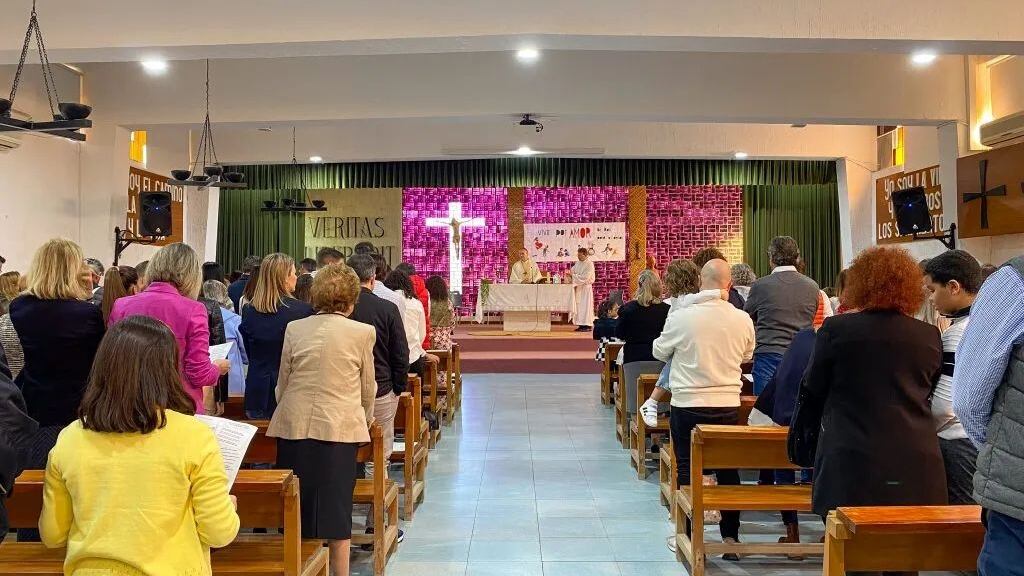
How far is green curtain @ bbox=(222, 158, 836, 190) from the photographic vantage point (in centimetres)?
1312

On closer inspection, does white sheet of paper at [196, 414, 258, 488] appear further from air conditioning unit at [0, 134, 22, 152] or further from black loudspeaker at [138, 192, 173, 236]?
black loudspeaker at [138, 192, 173, 236]

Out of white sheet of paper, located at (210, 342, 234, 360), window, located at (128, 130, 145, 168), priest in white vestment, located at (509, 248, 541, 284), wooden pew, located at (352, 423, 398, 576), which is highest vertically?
window, located at (128, 130, 145, 168)

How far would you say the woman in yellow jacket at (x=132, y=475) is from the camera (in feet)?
5.70

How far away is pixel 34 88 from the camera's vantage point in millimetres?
8125

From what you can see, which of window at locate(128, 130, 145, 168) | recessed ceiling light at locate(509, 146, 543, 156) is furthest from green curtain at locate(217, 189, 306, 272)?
recessed ceiling light at locate(509, 146, 543, 156)

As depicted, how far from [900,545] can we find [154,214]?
8926mm

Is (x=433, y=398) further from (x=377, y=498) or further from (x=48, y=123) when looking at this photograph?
(x=48, y=123)

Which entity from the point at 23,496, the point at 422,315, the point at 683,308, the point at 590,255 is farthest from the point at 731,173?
the point at 23,496

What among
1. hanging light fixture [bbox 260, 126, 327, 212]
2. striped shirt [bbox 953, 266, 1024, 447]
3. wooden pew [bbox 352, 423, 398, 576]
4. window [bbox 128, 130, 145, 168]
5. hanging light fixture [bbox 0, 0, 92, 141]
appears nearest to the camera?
striped shirt [bbox 953, 266, 1024, 447]

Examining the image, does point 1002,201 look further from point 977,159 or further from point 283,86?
point 283,86

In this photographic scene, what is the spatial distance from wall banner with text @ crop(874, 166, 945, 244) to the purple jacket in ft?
27.0

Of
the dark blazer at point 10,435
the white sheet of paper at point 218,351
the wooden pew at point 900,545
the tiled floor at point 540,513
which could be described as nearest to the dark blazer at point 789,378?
the tiled floor at point 540,513

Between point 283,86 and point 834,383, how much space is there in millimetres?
7372

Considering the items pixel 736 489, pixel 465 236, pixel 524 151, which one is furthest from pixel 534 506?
pixel 465 236
